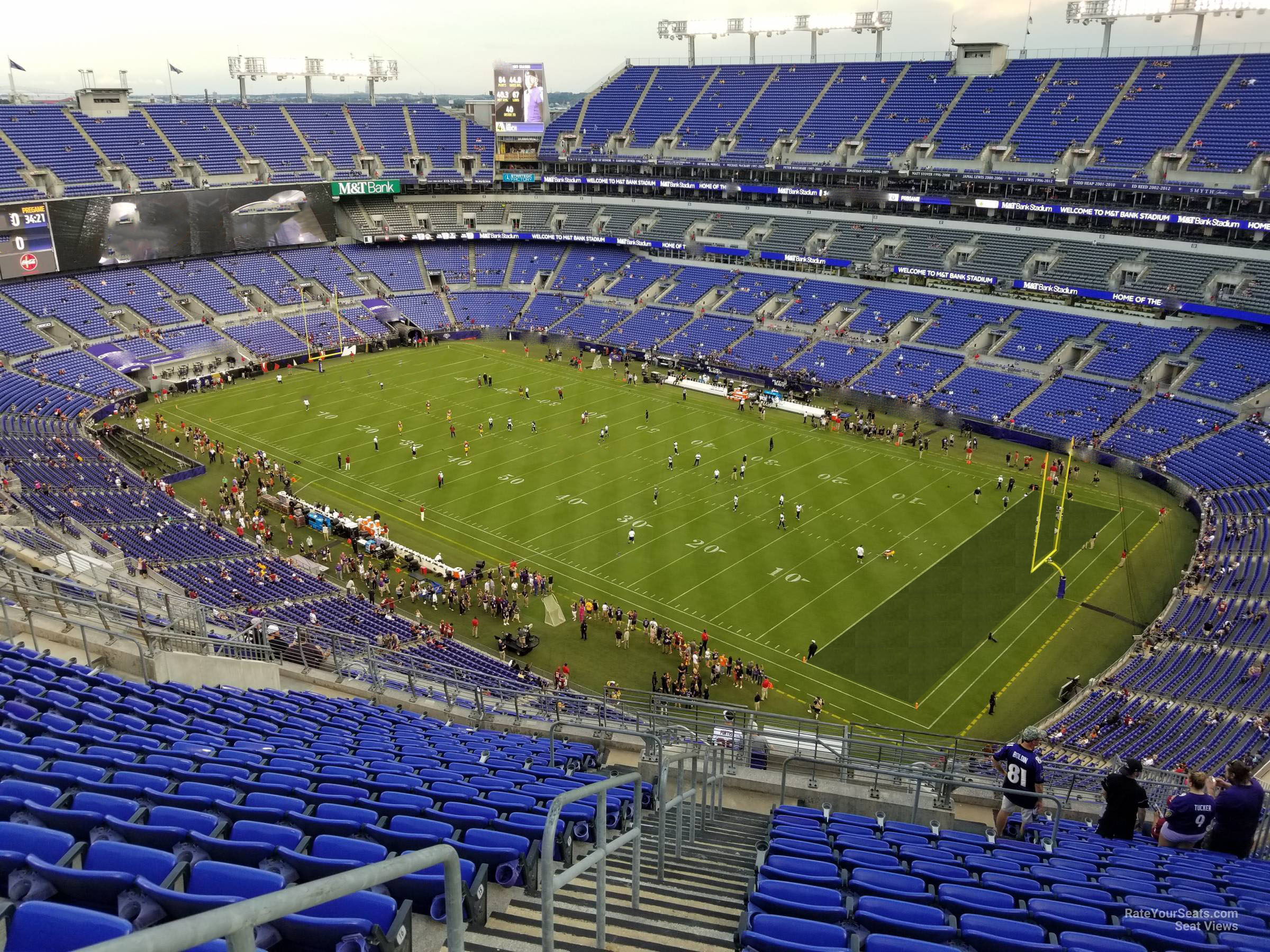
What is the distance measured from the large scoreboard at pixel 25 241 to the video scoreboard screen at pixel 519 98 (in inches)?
1395

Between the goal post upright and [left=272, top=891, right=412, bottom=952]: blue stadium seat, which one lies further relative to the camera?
the goal post upright

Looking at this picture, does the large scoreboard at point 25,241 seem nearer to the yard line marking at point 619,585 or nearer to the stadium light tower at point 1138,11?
the yard line marking at point 619,585

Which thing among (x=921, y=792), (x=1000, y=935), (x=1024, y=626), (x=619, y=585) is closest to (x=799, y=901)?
(x=1000, y=935)

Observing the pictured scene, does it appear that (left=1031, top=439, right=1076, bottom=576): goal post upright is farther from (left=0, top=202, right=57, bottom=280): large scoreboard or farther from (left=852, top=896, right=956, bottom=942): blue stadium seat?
(left=0, top=202, right=57, bottom=280): large scoreboard

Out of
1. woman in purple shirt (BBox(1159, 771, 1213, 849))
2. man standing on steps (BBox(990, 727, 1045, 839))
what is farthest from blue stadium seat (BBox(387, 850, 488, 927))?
woman in purple shirt (BBox(1159, 771, 1213, 849))

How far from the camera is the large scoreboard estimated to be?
2181 inches

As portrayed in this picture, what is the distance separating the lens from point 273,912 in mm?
2723

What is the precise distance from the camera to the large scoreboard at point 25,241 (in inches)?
2181

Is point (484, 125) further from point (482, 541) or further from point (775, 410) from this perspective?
point (482, 541)

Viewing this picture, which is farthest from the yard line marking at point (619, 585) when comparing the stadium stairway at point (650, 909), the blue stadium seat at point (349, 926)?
the blue stadium seat at point (349, 926)

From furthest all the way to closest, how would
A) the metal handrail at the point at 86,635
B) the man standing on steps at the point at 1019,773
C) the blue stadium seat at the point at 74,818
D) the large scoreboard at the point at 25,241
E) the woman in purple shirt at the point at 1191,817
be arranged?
the large scoreboard at the point at 25,241, the metal handrail at the point at 86,635, the man standing on steps at the point at 1019,773, the woman in purple shirt at the point at 1191,817, the blue stadium seat at the point at 74,818

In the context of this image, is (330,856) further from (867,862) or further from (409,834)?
(867,862)

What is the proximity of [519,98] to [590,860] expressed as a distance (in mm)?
80611

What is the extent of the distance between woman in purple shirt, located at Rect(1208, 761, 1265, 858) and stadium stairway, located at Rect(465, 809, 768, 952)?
513 cm
